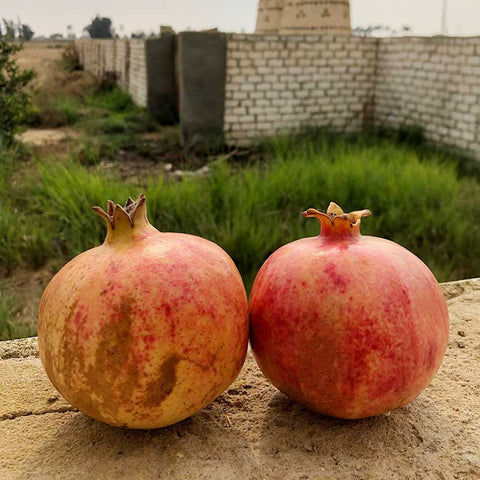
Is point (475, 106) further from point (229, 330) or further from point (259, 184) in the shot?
point (229, 330)

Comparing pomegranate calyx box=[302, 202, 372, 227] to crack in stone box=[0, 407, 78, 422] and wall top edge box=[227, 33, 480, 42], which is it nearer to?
crack in stone box=[0, 407, 78, 422]

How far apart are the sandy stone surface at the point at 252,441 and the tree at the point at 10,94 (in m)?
7.24

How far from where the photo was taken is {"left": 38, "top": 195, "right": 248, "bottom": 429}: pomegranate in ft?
3.58

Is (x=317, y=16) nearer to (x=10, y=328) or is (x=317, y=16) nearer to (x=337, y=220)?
(x=10, y=328)

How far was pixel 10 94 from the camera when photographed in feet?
27.5

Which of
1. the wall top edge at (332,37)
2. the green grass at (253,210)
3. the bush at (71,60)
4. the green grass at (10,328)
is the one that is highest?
Answer: the bush at (71,60)

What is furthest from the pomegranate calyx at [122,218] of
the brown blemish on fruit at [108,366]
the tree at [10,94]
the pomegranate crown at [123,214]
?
the tree at [10,94]

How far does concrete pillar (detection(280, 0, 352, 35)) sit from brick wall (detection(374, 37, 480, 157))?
1476 mm

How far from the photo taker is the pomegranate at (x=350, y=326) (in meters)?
1.15

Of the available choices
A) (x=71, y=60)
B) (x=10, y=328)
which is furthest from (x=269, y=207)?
(x=71, y=60)

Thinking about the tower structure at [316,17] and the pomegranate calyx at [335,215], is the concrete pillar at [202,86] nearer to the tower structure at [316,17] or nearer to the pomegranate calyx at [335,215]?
the tower structure at [316,17]

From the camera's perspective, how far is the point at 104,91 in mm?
17156

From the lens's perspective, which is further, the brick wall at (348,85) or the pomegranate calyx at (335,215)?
the brick wall at (348,85)

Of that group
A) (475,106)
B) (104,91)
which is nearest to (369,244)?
(475,106)
